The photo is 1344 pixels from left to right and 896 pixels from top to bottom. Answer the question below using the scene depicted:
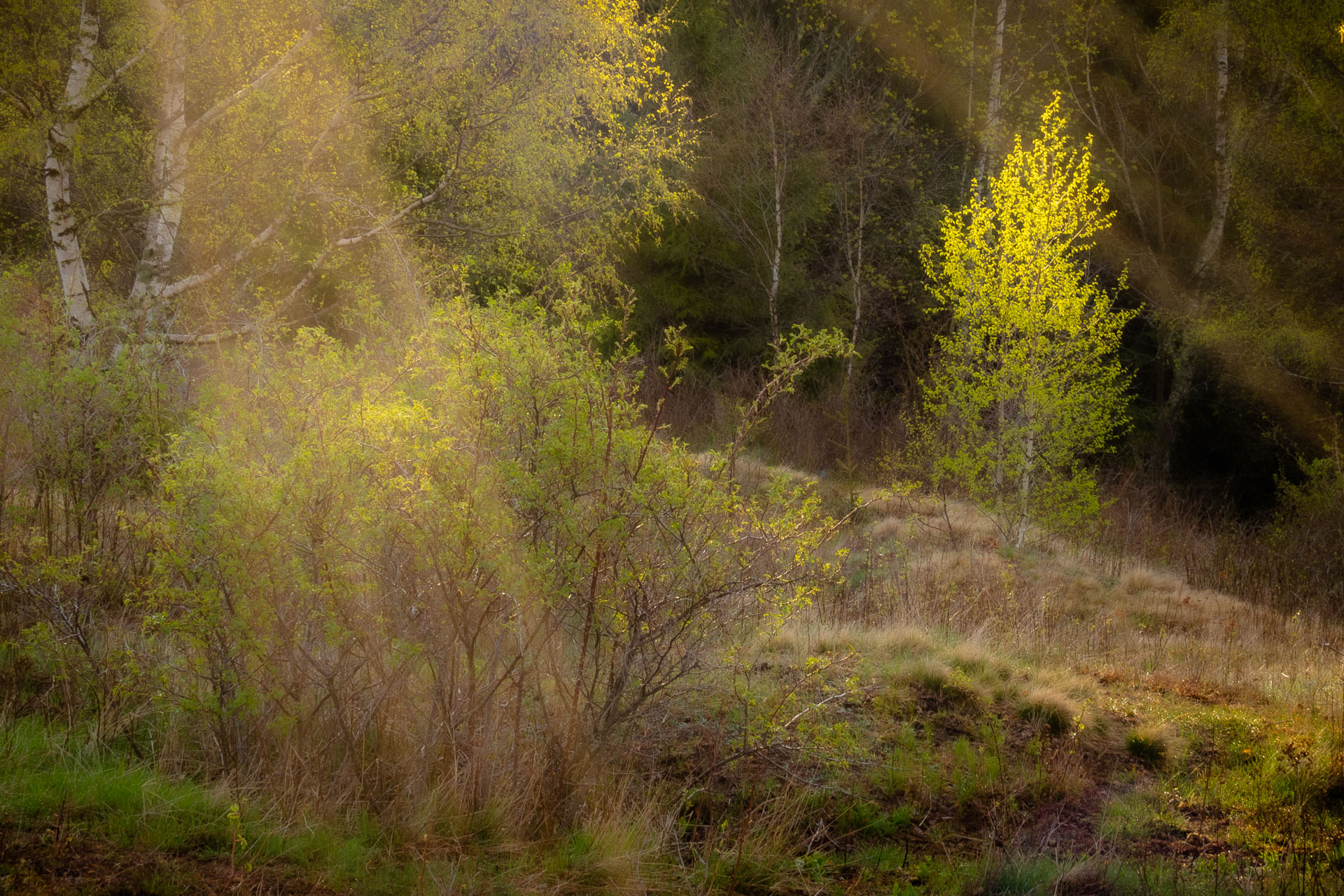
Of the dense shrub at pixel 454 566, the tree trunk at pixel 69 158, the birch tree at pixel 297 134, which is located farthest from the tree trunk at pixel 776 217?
the dense shrub at pixel 454 566

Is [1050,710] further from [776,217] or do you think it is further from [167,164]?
[776,217]

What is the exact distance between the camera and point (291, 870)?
3.12 metres

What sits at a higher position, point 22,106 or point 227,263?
point 22,106

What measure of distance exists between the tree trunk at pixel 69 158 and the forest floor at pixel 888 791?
22.5 ft

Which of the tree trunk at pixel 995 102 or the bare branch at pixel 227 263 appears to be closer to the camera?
the bare branch at pixel 227 263

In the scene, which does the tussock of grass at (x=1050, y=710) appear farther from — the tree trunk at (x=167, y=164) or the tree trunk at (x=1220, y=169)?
the tree trunk at (x=1220, y=169)

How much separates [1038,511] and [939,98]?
41.0 feet

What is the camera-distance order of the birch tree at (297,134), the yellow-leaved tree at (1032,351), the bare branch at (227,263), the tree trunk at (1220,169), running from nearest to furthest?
the birch tree at (297,134) < the bare branch at (227,263) < the yellow-leaved tree at (1032,351) < the tree trunk at (1220,169)

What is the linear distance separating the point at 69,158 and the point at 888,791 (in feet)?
32.1

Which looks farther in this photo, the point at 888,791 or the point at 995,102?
the point at 995,102

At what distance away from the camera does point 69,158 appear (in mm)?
9023

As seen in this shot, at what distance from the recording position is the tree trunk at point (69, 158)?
879cm

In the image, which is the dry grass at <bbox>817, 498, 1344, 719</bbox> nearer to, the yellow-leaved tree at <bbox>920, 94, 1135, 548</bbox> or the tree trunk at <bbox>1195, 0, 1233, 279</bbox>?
the yellow-leaved tree at <bbox>920, 94, 1135, 548</bbox>

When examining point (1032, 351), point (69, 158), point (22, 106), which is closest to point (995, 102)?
point (1032, 351)
